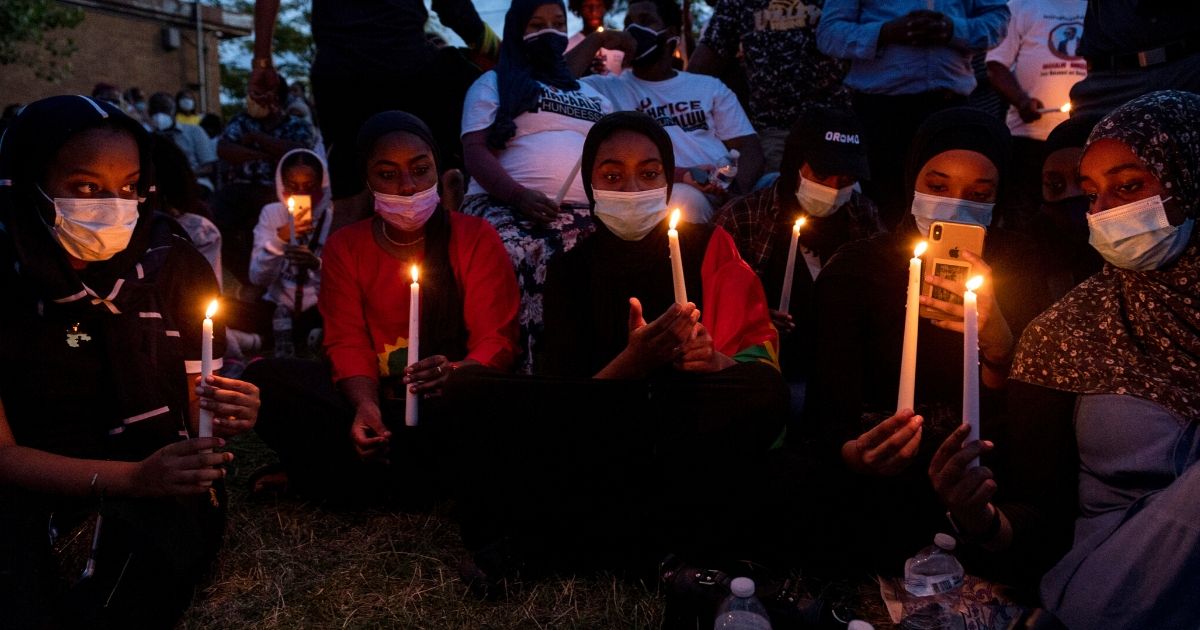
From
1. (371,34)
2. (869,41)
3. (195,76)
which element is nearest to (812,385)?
(869,41)

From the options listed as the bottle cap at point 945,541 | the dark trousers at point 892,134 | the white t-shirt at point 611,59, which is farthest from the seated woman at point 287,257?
the bottle cap at point 945,541

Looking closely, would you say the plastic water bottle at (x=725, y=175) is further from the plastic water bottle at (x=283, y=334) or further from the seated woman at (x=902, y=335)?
the plastic water bottle at (x=283, y=334)

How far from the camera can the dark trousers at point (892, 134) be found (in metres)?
4.94

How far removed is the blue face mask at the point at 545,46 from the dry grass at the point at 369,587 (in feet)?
8.98

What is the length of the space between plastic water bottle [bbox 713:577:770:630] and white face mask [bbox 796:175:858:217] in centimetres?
227

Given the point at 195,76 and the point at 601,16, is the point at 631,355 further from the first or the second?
the point at 195,76

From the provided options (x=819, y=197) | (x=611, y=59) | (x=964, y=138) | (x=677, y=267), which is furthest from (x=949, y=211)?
(x=611, y=59)

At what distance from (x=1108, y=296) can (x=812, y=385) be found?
1.02 meters

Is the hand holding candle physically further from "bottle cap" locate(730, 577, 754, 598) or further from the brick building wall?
the brick building wall

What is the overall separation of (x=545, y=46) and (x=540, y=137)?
1.75 feet

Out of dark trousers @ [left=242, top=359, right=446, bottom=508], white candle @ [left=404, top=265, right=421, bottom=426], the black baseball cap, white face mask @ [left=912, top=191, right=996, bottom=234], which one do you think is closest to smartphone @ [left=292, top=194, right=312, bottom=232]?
dark trousers @ [left=242, top=359, right=446, bottom=508]

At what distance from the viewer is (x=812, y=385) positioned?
3.13m

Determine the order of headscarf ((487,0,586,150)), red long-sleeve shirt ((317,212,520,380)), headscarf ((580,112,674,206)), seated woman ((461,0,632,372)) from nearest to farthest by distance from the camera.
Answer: headscarf ((580,112,674,206)) → red long-sleeve shirt ((317,212,520,380)) → seated woman ((461,0,632,372)) → headscarf ((487,0,586,150))

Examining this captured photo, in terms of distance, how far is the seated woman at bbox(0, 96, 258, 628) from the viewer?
2311 mm
